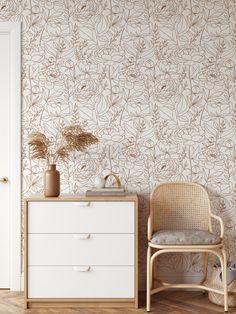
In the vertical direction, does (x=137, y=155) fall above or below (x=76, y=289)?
above

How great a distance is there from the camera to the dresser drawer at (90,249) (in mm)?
3121

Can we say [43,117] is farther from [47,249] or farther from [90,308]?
[90,308]

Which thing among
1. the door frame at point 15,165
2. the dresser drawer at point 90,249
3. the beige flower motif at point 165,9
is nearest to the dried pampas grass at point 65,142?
the door frame at point 15,165

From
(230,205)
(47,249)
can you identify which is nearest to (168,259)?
(230,205)

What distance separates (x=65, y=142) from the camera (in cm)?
338

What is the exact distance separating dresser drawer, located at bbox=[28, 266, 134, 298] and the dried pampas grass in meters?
0.82

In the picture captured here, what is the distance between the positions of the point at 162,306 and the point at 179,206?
2.50 ft

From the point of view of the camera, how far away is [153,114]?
3.56 meters

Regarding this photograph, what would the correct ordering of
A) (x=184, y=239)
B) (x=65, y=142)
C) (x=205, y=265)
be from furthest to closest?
(x=205, y=265)
(x=65, y=142)
(x=184, y=239)

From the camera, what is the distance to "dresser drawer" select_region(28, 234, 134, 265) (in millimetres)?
3121

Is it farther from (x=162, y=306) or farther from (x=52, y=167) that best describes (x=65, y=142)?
(x=162, y=306)

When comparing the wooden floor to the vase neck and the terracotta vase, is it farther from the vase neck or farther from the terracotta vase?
the vase neck

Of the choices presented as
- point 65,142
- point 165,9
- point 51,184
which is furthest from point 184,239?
point 165,9

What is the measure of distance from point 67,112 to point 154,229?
44.7 inches
